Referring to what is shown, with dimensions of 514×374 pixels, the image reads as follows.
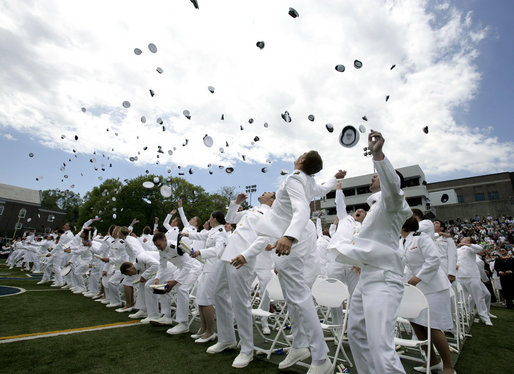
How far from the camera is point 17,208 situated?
63438 millimetres

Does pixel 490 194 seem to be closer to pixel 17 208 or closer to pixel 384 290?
pixel 384 290

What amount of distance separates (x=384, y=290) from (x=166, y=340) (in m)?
4.18

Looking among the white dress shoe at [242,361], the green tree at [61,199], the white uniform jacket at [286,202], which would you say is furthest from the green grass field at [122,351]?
the green tree at [61,199]

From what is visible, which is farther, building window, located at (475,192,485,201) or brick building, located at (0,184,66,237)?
brick building, located at (0,184,66,237)

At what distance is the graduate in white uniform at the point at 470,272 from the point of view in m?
8.30

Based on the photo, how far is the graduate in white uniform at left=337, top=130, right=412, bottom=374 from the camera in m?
2.14

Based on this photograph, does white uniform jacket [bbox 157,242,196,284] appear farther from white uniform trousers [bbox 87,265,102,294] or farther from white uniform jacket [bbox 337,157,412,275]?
white uniform trousers [bbox 87,265,102,294]

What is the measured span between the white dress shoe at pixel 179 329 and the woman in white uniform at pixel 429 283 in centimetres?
399

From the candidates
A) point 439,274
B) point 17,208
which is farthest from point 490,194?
point 17,208

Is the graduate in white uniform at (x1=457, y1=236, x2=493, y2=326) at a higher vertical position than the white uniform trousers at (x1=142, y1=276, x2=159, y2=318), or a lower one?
higher

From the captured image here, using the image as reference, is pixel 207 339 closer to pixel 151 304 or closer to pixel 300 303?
pixel 151 304

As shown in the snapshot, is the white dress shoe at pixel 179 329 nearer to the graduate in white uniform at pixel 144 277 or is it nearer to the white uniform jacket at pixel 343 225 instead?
the graduate in white uniform at pixel 144 277

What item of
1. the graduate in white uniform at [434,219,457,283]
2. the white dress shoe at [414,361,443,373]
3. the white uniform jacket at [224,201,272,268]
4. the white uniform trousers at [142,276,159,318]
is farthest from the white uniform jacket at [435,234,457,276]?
the white uniform trousers at [142,276,159,318]

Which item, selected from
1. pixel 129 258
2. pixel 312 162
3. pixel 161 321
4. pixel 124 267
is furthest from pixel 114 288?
pixel 312 162
